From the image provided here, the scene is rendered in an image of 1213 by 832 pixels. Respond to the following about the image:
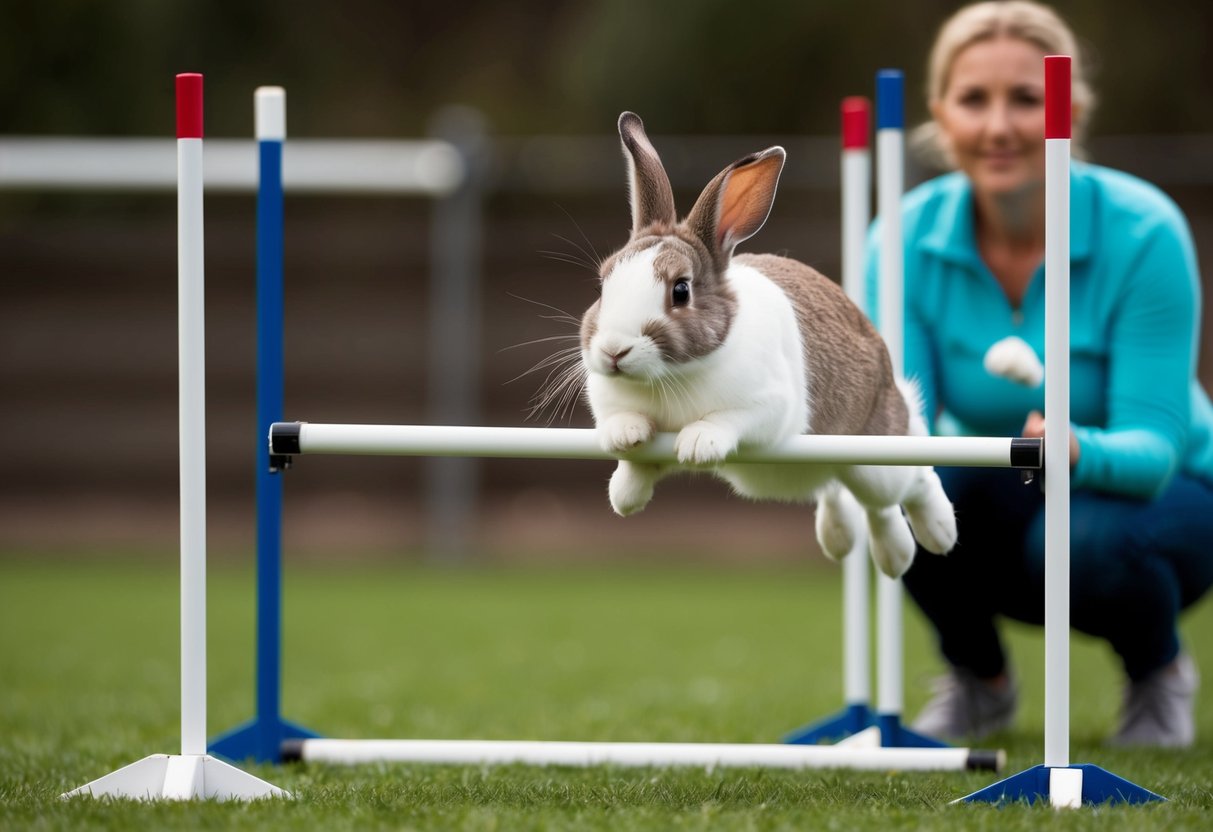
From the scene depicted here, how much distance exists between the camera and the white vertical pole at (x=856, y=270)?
3.29 meters

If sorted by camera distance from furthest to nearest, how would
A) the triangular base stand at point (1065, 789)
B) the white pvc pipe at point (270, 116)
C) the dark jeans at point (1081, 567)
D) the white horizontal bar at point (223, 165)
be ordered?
the white horizontal bar at point (223, 165) < the dark jeans at point (1081, 567) < the white pvc pipe at point (270, 116) < the triangular base stand at point (1065, 789)

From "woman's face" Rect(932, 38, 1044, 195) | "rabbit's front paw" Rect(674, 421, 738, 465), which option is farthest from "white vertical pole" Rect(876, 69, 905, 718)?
"rabbit's front paw" Rect(674, 421, 738, 465)

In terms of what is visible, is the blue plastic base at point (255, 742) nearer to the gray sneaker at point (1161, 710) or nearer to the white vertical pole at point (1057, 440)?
the white vertical pole at point (1057, 440)

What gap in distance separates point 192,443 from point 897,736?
60.6 inches

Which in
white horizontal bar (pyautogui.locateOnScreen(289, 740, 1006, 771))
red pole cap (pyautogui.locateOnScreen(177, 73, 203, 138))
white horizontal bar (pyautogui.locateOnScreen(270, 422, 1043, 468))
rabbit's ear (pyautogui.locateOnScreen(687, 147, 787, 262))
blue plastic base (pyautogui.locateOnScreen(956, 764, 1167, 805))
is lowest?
white horizontal bar (pyautogui.locateOnScreen(289, 740, 1006, 771))

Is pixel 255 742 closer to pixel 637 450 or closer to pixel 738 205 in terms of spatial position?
pixel 637 450

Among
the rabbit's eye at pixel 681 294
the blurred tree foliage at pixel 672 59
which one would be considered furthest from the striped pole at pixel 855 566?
the blurred tree foliage at pixel 672 59

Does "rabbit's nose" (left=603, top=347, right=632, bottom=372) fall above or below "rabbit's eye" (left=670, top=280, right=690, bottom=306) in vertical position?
below

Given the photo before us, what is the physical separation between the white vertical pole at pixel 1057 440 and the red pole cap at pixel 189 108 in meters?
1.40

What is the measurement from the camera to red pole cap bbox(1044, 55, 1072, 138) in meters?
2.52

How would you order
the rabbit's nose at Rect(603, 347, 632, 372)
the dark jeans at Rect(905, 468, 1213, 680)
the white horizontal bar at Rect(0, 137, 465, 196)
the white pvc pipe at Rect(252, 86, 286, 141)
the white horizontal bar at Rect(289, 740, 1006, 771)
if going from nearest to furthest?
the rabbit's nose at Rect(603, 347, 632, 372) < the white horizontal bar at Rect(289, 740, 1006, 771) < the white pvc pipe at Rect(252, 86, 286, 141) < the dark jeans at Rect(905, 468, 1213, 680) < the white horizontal bar at Rect(0, 137, 465, 196)

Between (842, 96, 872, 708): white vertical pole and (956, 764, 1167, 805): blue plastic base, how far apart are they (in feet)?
2.63

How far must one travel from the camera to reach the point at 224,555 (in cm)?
873

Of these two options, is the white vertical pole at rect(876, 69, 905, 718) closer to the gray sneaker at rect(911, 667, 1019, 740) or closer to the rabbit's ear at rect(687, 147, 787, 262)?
the gray sneaker at rect(911, 667, 1019, 740)
